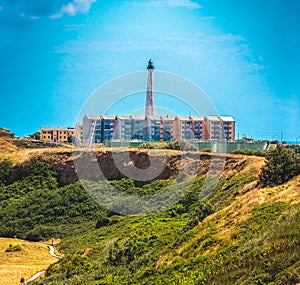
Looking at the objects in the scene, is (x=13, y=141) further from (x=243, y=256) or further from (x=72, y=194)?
(x=243, y=256)

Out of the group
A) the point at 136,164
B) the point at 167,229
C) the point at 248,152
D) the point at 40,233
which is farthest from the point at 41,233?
the point at 248,152

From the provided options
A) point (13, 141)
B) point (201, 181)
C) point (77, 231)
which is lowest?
point (77, 231)

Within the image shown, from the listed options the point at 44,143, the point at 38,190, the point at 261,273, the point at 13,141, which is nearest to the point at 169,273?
the point at 261,273

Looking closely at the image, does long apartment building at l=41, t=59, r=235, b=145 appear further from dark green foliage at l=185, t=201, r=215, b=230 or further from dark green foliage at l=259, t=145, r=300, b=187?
dark green foliage at l=185, t=201, r=215, b=230

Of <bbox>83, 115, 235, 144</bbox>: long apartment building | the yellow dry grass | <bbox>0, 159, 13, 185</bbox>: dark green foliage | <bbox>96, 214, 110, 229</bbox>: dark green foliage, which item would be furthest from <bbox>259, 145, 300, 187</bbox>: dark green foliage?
<bbox>83, 115, 235, 144</bbox>: long apartment building

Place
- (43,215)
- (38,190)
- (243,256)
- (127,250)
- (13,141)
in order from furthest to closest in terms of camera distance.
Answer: (13,141) < (38,190) < (43,215) < (127,250) < (243,256)

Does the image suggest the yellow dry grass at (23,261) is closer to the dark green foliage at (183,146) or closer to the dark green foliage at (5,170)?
the dark green foliage at (5,170)

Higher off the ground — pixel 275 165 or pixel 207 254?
pixel 275 165
